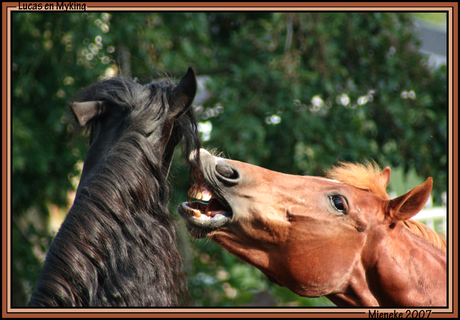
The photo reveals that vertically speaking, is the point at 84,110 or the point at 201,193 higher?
the point at 84,110

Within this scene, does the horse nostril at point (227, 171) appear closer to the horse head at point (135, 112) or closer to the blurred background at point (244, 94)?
the horse head at point (135, 112)

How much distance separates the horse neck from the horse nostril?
739 millimetres

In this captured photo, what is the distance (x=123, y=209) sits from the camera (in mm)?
1373

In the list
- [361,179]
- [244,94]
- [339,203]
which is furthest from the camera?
[244,94]

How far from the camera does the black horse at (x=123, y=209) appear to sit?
1.28m

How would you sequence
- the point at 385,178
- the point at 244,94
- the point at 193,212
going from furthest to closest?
the point at 244,94, the point at 385,178, the point at 193,212

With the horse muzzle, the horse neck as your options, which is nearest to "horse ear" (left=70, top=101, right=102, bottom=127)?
the horse muzzle

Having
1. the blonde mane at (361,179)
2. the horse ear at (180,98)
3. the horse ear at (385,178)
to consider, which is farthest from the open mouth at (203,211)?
the horse ear at (385,178)

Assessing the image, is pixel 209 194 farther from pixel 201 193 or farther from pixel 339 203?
pixel 339 203

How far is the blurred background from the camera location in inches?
172

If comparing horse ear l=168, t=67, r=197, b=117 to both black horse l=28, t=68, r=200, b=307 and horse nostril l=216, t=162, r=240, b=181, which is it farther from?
horse nostril l=216, t=162, r=240, b=181

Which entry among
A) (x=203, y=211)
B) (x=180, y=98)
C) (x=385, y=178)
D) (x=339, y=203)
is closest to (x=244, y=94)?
(x=385, y=178)

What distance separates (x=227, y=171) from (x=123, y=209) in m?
0.56

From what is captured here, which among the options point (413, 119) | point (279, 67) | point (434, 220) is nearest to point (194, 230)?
point (279, 67)
